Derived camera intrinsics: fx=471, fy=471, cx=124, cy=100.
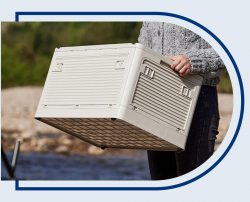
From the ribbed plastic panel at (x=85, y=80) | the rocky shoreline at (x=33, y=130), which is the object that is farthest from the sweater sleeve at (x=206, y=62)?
the rocky shoreline at (x=33, y=130)

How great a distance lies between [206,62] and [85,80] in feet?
1.49

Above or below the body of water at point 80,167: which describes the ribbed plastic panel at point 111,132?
above

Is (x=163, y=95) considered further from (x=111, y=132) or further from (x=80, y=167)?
(x=80, y=167)

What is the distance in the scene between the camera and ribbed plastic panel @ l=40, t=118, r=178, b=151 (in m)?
1.66

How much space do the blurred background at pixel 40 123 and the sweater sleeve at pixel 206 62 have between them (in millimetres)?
3215

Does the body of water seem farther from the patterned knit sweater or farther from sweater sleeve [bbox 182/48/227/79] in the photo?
sweater sleeve [bbox 182/48/227/79]

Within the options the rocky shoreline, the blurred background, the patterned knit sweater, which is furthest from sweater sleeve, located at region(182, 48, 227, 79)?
the rocky shoreline

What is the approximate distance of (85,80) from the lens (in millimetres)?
1688

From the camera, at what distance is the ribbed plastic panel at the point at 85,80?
1626 millimetres

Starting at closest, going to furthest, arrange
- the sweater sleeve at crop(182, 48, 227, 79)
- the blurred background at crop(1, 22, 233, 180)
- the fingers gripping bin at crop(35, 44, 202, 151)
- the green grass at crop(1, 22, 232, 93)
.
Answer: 1. the fingers gripping bin at crop(35, 44, 202, 151)
2. the sweater sleeve at crop(182, 48, 227, 79)
3. the blurred background at crop(1, 22, 233, 180)
4. the green grass at crop(1, 22, 232, 93)

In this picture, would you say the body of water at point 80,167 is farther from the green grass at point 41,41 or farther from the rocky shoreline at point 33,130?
the green grass at point 41,41
